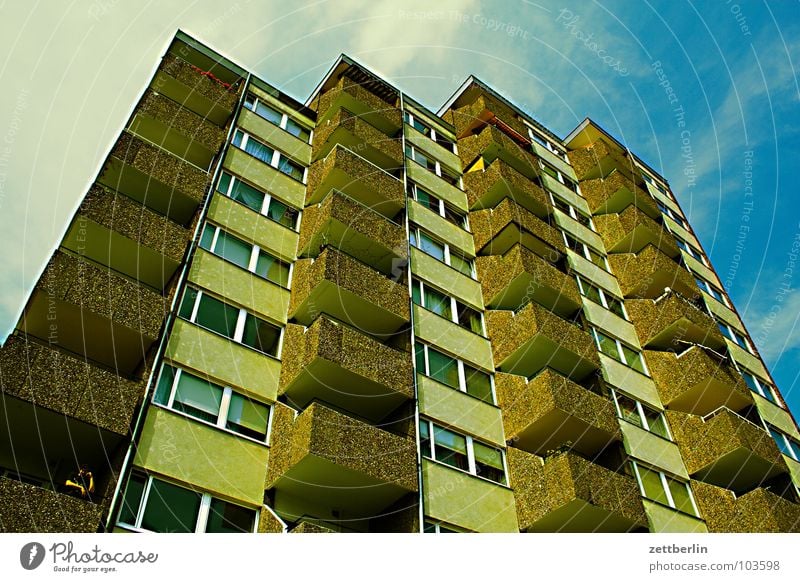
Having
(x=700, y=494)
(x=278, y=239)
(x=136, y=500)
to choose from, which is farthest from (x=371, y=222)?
(x=700, y=494)

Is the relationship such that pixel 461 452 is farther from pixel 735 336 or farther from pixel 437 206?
pixel 735 336

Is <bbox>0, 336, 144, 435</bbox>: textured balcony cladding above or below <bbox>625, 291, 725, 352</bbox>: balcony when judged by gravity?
below

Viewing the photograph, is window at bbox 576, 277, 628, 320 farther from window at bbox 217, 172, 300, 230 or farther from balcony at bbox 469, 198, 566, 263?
window at bbox 217, 172, 300, 230

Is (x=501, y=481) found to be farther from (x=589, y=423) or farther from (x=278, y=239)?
(x=278, y=239)

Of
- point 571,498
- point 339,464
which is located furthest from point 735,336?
point 339,464

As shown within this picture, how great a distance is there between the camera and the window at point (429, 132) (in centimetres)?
2803

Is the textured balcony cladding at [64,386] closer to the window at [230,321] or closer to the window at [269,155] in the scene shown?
the window at [230,321]

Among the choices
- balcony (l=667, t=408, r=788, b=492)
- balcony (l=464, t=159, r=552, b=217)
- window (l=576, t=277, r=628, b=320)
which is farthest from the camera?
balcony (l=464, t=159, r=552, b=217)

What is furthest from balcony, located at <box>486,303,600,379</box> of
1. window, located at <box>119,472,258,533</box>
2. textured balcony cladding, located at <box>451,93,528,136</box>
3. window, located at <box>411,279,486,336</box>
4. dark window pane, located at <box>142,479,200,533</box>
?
textured balcony cladding, located at <box>451,93,528,136</box>

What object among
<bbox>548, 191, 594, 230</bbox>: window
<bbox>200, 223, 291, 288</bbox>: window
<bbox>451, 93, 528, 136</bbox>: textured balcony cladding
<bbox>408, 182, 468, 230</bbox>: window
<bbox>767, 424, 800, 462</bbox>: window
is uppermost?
<bbox>451, 93, 528, 136</bbox>: textured balcony cladding

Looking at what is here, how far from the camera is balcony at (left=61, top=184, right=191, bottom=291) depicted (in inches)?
588

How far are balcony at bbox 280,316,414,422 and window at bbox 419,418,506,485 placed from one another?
1063 millimetres

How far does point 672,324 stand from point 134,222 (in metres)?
17.1

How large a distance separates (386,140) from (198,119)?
263 inches
